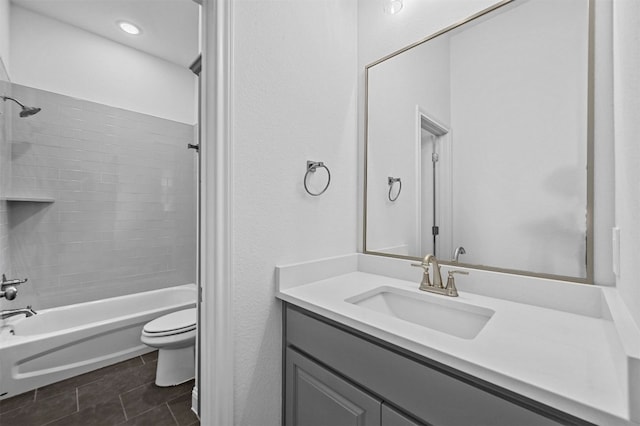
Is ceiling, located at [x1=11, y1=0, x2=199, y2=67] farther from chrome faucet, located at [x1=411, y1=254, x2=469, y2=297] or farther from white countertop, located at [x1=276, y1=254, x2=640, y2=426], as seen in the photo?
chrome faucet, located at [x1=411, y1=254, x2=469, y2=297]

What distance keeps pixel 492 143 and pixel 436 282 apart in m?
0.61

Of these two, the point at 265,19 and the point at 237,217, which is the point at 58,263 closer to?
the point at 237,217

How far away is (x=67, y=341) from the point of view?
1.91 m

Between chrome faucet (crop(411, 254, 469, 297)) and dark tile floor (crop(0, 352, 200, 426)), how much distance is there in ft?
4.88

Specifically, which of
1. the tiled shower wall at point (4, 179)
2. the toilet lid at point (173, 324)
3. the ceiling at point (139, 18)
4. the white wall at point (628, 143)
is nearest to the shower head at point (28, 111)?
the tiled shower wall at point (4, 179)

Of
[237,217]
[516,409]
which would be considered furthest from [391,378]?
[237,217]

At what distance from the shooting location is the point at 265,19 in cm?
113

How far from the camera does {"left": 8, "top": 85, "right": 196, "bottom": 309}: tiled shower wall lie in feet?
6.79

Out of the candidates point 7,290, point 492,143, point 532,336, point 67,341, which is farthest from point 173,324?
point 492,143

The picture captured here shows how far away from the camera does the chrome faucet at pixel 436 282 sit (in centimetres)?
107

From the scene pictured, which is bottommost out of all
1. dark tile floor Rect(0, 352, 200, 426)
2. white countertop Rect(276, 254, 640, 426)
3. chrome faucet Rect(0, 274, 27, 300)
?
dark tile floor Rect(0, 352, 200, 426)

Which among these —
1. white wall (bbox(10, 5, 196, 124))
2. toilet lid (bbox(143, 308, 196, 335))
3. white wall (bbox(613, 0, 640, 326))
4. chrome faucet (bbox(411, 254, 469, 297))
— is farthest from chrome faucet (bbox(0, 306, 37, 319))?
white wall (bbox(613, 0, 640, 326))

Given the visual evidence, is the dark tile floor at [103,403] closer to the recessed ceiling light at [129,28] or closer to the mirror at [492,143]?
the mirror at [492,143]

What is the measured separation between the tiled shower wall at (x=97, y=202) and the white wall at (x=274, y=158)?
2121 millimetres
